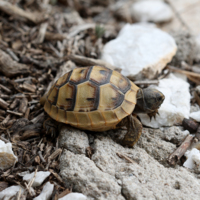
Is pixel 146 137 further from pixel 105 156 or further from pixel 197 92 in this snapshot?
pixel 197 92

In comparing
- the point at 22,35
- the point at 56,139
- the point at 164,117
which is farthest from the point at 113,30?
the point at 56,139

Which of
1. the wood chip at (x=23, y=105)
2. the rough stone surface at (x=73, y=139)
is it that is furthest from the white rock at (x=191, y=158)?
the wood chip at (x=23, y=105)

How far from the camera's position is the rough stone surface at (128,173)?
2.15 metres

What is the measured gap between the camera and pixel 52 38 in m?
4.40

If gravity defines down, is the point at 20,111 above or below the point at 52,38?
below

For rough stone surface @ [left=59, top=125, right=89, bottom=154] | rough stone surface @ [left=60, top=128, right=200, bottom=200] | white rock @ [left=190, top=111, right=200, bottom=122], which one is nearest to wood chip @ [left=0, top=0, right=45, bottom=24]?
rough stone surface @ [left=59, top=125, right=89, bottom=154]

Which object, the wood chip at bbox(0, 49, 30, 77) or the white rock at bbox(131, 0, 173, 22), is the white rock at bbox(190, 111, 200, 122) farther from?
the white rock at bbox(131, 0, 173, 22)

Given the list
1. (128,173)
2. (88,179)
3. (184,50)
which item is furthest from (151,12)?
(88,179)

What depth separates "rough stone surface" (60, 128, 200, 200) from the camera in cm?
215

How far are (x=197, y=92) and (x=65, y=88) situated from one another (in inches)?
80.9

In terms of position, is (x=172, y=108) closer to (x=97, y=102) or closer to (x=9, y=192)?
(x=97, y=102)

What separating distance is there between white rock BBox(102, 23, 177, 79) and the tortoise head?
31.2 inches

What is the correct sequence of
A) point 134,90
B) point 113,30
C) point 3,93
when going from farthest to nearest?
1. point 113,30
2. point 3,93
3. point 134,90

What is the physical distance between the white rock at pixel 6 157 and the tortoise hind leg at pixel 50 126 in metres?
0.52
